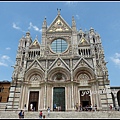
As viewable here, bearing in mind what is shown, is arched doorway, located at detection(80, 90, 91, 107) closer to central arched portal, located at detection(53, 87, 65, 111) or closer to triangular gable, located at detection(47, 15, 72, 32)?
central arched portal, located at detection(53, 87, 65, 111)

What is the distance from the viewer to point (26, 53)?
22.5m

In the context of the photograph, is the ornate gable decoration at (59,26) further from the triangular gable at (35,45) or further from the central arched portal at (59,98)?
the central arched portal at (59,98)

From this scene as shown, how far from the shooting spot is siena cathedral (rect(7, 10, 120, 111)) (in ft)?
61.3

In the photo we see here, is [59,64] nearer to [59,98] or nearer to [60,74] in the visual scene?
[60,74]

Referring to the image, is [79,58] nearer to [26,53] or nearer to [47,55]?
[47,55]

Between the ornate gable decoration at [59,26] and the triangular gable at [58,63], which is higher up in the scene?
the ornate gable decoration at [59,26]

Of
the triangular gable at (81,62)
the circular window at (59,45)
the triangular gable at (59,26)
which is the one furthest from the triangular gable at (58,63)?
the triangular gable at (59,26)

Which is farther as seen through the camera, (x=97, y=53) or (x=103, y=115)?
(x=97, y=53)

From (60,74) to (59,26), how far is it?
10.3 metres

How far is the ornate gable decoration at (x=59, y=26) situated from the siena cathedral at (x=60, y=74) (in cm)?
120

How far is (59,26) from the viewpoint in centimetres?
2609

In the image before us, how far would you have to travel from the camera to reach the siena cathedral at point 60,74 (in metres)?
18.7

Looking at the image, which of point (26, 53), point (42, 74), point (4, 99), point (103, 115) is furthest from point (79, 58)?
point (4, 99)

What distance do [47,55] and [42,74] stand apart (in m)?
3.70
